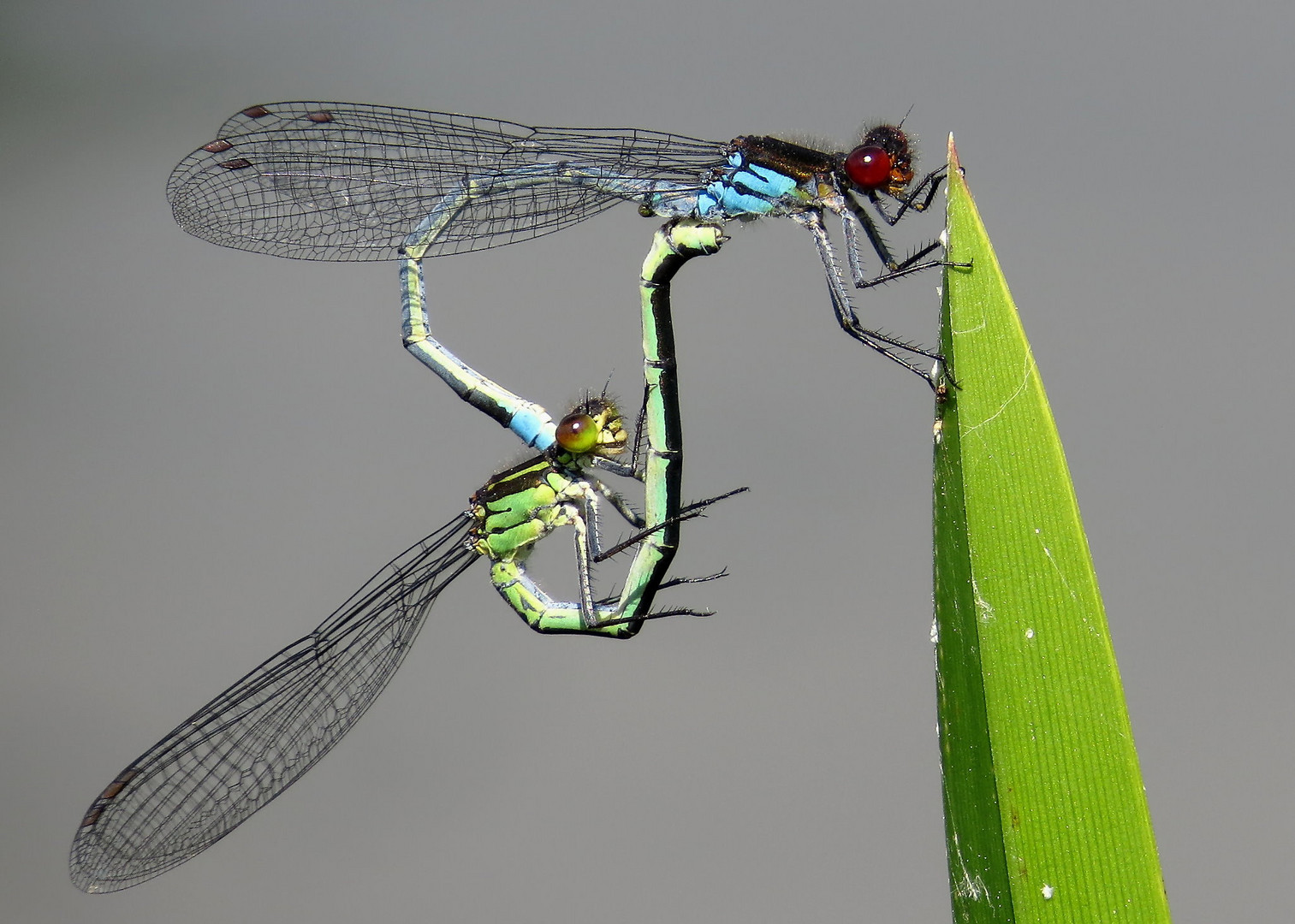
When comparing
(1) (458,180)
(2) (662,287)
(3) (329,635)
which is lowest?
(3) (329,635)

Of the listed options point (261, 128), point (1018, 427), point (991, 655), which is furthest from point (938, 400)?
point (261, 128)

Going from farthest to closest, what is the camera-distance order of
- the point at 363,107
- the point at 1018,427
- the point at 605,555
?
the point at 363,107
the point at 605,555
the point at 1018,427

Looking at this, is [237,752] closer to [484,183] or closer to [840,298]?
[484,183]

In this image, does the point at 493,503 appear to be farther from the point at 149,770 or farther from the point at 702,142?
the point at 149,770

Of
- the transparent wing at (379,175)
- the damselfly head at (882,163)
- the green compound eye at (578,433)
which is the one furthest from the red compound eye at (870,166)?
the green compound eye at (578,433)

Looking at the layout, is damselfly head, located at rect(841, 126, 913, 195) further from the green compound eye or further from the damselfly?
the green compound eye

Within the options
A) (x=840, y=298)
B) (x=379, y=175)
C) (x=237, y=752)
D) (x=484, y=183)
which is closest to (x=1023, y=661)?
(x=840, y=298)

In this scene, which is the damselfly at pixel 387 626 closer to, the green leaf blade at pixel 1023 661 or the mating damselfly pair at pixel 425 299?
the mating damselfly pair at pixel 425 299
